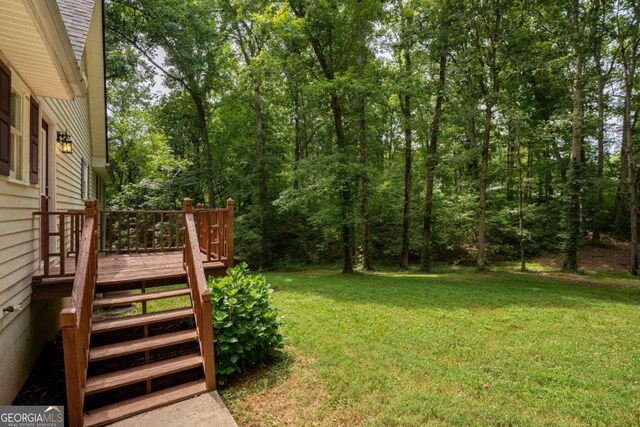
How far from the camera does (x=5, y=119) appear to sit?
3.23 meters

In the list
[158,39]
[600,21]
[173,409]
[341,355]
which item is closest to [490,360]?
[341,355]

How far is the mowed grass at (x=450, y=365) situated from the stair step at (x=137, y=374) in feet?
1.87

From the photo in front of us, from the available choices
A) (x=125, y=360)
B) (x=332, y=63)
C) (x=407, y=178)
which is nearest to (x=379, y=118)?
(x=407, y=178)

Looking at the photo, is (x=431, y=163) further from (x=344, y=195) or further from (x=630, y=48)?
(x=630, y=48)

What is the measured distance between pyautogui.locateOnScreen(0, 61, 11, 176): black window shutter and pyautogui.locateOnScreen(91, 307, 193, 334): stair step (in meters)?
1.84

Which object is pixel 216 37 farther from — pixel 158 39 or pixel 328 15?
pixel 328 15

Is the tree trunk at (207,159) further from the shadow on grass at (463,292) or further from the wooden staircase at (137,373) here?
the wooden staircase at (137,373)

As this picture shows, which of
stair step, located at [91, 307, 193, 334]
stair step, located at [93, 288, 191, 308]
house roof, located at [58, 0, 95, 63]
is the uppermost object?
house roof, located at [58, 0, 95, 63]

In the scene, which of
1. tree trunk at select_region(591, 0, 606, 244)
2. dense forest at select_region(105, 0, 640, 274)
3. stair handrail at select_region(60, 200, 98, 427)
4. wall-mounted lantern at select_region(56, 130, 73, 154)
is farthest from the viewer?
tree trunk at select_region(591, 0, 606, 244)

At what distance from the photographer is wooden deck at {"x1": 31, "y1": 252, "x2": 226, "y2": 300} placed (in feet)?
13.2

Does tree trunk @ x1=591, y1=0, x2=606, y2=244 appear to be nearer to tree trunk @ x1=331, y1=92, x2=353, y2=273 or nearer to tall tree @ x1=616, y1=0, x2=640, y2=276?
tall tree @ x1=616, y1=0, x2=640, y2=276

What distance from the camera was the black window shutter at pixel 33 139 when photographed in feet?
13.7

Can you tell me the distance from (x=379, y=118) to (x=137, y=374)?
47.1 ft

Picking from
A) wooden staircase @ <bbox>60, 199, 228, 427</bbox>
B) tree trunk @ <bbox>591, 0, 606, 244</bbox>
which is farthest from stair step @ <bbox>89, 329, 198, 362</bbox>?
tree trunk @ <bbox>591, 0, 606, 244</bbox>
